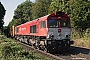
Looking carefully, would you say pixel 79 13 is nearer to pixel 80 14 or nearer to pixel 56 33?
pixel 80 14

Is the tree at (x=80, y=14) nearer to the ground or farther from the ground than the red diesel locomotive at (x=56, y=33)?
farther from the ground

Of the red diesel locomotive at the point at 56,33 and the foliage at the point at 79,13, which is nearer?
the red diesel locomotive at the point at 56,33

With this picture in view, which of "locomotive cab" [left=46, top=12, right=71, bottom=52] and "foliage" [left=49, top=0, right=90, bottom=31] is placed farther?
"foliage" [left=49, top=0, right=90, bottom=31]

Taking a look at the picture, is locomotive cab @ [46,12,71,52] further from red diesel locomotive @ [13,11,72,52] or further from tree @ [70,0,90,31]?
tree @ [70,0,90,31]

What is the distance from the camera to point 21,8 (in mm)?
103938

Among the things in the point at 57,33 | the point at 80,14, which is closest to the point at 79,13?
the point at 80,14

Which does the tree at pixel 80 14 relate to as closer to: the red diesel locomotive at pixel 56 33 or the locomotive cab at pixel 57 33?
the red diesel locomotive at pixel 56 33

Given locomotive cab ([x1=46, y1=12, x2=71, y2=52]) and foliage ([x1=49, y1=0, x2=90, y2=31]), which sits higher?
foliage ([x1=49, y1=0, x2=90, y2=31])

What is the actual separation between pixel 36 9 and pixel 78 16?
1220 inches

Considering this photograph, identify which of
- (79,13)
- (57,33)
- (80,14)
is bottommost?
(57,33)

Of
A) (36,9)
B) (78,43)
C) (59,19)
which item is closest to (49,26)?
(59,19)

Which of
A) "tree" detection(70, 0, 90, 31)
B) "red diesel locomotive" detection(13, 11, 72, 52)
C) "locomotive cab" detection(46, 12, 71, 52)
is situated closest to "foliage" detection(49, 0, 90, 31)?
"tree" detection(70, 0, 90, 31)

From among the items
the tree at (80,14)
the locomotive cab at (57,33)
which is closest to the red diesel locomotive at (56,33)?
the locomotive cab at (57,33)

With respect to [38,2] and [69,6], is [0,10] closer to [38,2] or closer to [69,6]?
[38,2]
